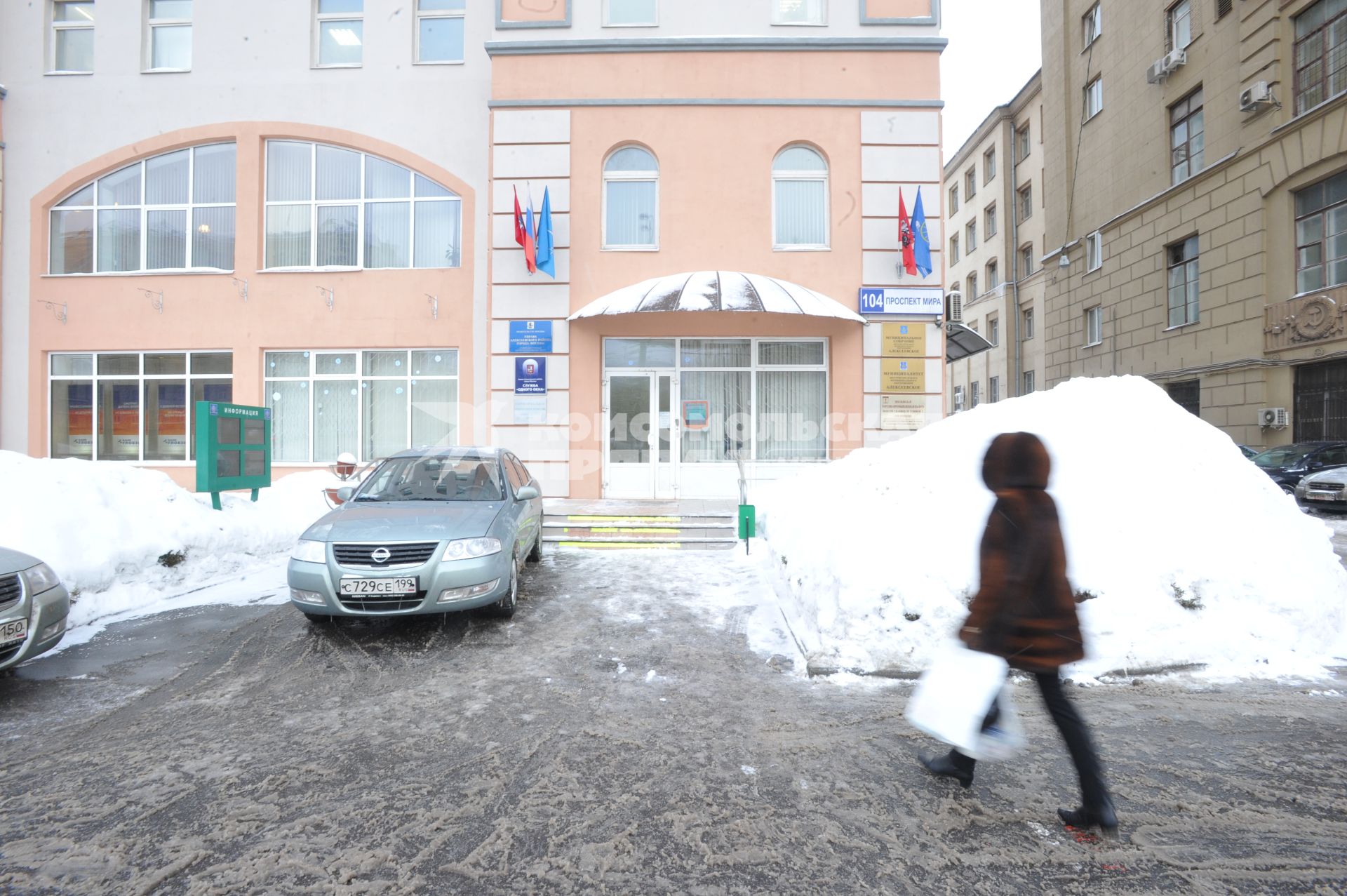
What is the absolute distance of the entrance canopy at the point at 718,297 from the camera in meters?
10.8

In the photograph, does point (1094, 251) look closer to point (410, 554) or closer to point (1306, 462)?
point (1306, 462)

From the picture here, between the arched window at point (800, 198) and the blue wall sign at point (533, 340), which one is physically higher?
the arched window at point (800, 198)

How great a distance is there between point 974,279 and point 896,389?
26.3m

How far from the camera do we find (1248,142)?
1728 centimetres

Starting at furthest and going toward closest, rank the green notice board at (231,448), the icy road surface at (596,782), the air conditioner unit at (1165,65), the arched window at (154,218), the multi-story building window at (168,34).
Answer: the air conditioner unit at (1165,65), the multi-story building window at (168,34), the arched window at (154,218), the green notice board at (231,448), the icy road surface at (596,782)

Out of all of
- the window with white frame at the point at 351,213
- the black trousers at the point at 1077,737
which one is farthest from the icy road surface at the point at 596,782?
the window with white frame at the point at 351,213

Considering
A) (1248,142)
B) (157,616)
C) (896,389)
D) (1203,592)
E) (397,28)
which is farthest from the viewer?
(1248,142)

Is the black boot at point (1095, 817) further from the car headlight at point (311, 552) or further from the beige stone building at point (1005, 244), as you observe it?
the beige stone building at point (1005, 244)

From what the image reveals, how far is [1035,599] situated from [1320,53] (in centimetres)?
2091

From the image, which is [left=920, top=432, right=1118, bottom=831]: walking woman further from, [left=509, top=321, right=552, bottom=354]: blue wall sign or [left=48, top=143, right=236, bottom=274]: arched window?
[left=48, top=143, right=236, bottom=274]: arched window

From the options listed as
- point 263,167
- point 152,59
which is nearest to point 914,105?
point 263,167

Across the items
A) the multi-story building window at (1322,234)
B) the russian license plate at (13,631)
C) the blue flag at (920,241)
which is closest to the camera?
the russian license plate at (13,631)

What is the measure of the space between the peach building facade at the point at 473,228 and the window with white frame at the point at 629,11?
3.4 inches

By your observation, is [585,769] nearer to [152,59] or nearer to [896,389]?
[896,389]
